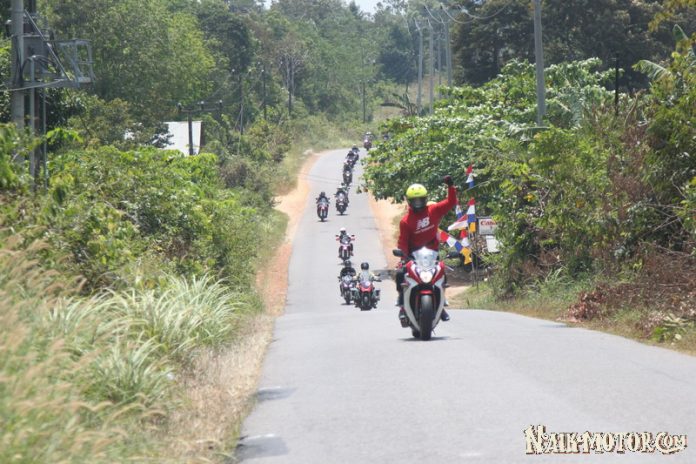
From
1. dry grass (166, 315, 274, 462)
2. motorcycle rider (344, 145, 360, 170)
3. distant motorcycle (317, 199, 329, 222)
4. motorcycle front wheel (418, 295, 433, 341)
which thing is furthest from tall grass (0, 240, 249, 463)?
motorcycle rider (344, 145, 360, 170)

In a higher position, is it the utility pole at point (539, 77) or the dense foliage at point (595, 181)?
the utility pole at point (539, 77)

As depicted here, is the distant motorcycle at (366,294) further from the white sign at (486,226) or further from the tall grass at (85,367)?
the tall grass at (85,367)

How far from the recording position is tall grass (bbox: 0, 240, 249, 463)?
6562 millimetres

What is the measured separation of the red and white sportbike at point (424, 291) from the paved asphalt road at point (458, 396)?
36 centimetres

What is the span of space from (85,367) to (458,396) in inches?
123

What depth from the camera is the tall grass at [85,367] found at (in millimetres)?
6562

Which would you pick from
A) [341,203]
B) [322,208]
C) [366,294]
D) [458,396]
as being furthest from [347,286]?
[341,203]

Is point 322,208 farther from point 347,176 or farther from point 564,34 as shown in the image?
point 564,34

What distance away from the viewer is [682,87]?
20.3 metres

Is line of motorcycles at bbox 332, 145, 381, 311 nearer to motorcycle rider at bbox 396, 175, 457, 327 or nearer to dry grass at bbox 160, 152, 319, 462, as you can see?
dry grass at bbox 160, 152, 319, 462

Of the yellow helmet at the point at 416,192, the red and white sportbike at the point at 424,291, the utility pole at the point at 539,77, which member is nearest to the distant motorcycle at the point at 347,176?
the utility pole at the point at 539,77

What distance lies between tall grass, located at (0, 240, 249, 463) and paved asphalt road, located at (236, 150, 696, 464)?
857mm

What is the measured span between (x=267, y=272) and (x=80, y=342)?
1677 inches

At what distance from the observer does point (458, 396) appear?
9.75 m
